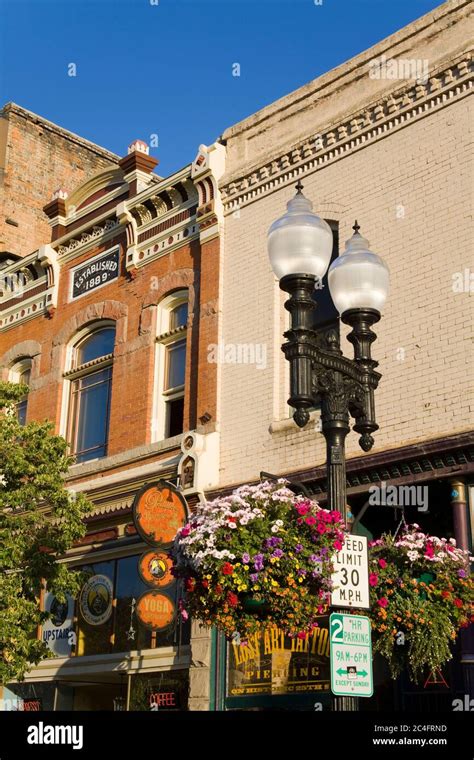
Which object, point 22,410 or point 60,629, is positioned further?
point 22,410

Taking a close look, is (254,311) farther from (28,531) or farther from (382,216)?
(28,531)

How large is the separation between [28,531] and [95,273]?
24.2ft

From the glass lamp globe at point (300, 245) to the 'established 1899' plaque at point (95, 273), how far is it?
13520 mm

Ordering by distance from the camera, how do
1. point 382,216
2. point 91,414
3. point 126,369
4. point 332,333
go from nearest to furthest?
point 332,333, point 382,216, point 126,369, point 91,414

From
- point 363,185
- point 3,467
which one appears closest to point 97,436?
point 3,467

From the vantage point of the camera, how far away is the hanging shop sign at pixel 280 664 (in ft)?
48.3

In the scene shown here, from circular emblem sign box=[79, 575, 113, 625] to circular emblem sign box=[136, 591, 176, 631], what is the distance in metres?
2.63

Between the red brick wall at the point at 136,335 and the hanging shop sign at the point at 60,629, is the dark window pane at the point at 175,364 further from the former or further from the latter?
the hanging shop sign at the point at 60,629

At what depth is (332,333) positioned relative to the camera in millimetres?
9375

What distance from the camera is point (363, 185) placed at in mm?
16719
